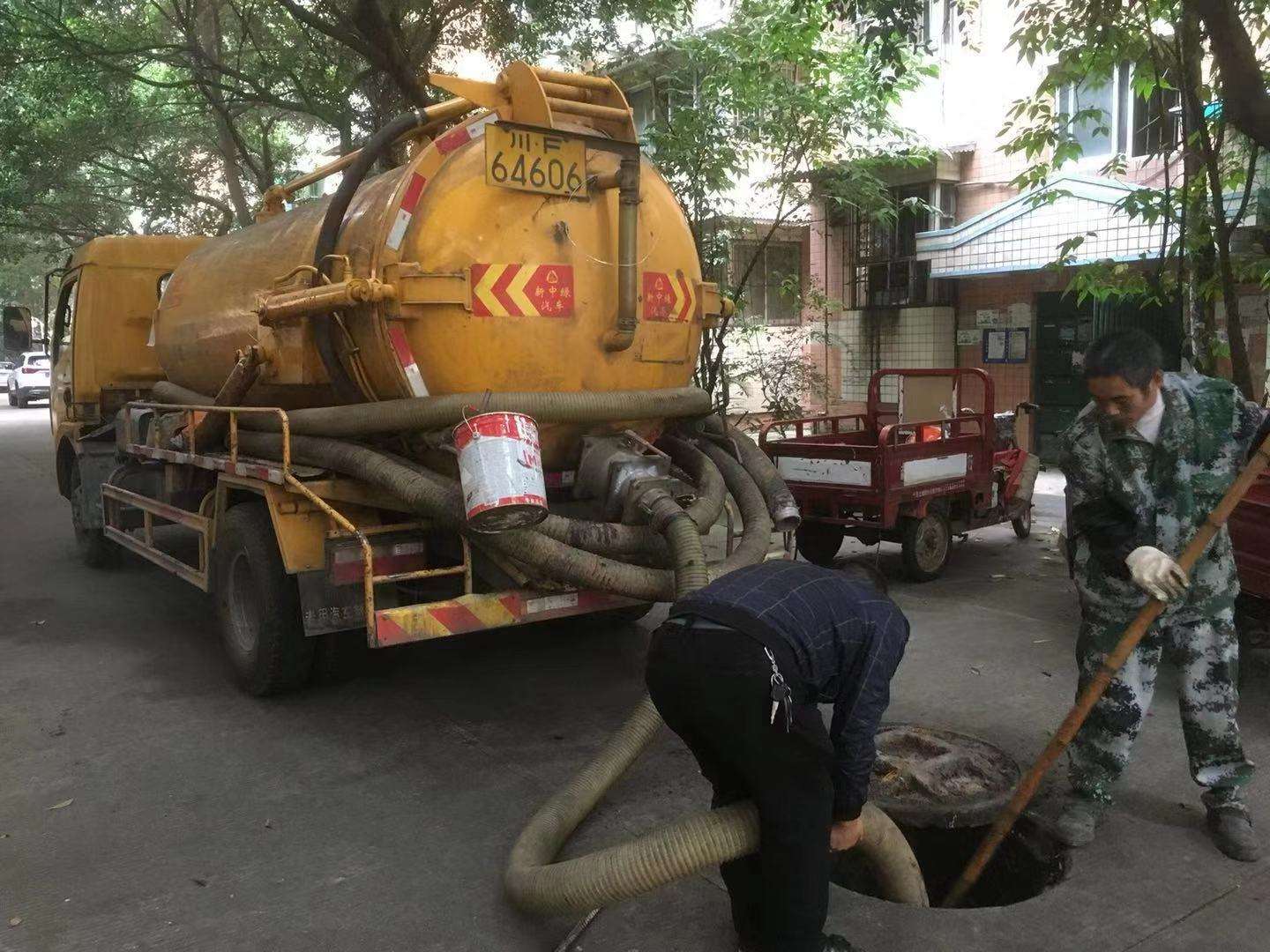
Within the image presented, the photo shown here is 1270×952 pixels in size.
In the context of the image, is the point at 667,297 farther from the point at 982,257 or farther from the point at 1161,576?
the point at 982,257

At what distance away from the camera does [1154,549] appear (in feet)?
10.6

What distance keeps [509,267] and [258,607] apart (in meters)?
2.11

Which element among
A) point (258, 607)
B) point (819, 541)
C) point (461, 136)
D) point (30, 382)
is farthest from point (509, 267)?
point (30, 382)

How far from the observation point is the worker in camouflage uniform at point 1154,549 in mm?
3350

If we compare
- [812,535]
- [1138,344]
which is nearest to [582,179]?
[1138,344]

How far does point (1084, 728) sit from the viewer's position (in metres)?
3.60

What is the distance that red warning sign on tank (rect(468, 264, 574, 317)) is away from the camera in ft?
14.7

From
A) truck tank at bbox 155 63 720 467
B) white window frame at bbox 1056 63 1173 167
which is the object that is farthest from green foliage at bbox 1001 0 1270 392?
white window frame at bbox 1056 63 1173 167

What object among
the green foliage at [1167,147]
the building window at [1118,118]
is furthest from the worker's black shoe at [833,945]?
the building window at [1118,118]

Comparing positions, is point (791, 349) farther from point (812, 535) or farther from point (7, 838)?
point (7, 838)

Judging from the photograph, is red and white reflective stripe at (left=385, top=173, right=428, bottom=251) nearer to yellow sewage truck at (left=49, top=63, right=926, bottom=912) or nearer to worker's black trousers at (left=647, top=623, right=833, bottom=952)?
yellow sewage truck at (left=49, top=63, right=926, bottom=912)

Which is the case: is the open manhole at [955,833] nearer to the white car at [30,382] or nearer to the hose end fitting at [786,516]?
the hose end fitting at [786,516]

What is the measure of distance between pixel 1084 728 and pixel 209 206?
22905mm

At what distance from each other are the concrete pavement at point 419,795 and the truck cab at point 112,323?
2.12 metres
